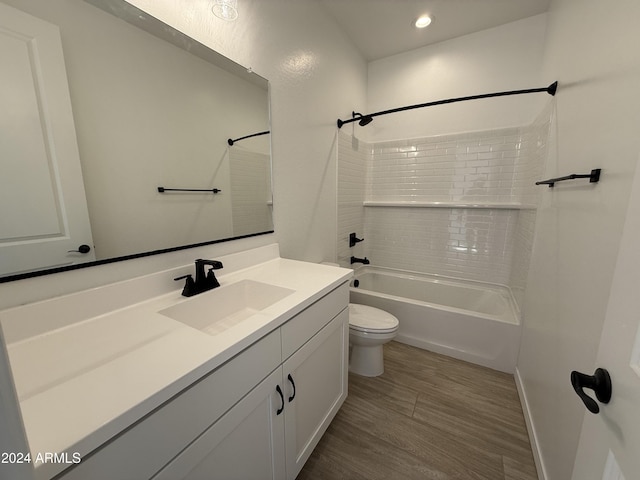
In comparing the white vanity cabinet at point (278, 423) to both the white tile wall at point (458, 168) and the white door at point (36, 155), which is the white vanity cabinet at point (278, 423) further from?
the white tile wall at point (458, 168)

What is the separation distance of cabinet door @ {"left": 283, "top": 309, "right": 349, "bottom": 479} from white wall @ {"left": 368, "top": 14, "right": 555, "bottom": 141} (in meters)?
2.13

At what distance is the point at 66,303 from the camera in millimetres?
790

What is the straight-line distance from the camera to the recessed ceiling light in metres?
2.02

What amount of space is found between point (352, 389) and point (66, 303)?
1580 millimetres

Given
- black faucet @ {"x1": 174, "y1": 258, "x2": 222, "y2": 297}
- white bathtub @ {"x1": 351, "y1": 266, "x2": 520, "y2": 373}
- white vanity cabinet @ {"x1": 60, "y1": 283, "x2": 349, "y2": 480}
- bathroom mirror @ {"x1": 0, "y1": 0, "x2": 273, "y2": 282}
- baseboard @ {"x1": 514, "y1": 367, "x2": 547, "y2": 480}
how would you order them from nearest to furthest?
white vanity cabinet @ {"x1": 60, "y1": 283, "x2": 349, "y2": 480} < bathroom mirror @ {"x1": 0, "y1": 0, "x2": 273, "y2": 282} < black faucet @ {"x1": 174, "y1": 258, "x2": 222, "y2": 297} < baseboard @ {"x1": 514, "y1": 367, "x2": 547, "y2": 480} < white bathtub @ {"x1": 351, "y1": 266, "x2": 520, "y2": 373}

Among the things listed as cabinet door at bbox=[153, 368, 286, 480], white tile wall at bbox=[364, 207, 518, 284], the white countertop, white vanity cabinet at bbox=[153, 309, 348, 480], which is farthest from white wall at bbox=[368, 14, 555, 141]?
cabinet door at bbox=[153, 368, 286, 480]

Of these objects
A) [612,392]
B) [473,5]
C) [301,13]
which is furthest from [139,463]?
[473,5]

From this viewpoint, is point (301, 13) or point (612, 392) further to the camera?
point (301, 13)

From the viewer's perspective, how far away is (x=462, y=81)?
91.7 inches

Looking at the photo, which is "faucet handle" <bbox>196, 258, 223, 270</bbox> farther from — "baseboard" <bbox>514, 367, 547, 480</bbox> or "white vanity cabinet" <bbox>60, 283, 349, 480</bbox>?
"baseboard" <bbox>514, 367, 547, 480</bbox>

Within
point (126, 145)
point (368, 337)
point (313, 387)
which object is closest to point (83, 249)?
point (126, 145)

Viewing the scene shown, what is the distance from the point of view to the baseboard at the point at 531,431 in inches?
45.5

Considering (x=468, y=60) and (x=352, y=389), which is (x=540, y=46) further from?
(x=352, y=389)

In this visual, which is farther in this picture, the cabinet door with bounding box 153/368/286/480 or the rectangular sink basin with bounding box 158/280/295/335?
the rectangular sink basin with bounding box 158/280/295/335
